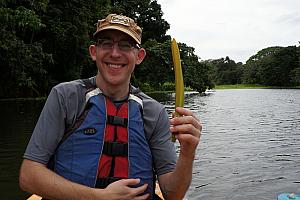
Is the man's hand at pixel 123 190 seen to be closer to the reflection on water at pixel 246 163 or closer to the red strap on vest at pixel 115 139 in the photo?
the red strap on vest at pixel 115 139

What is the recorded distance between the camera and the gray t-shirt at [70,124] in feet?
6.77

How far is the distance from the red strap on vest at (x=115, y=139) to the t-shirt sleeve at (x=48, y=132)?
10.5 inches

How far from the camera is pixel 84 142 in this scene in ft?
7.07

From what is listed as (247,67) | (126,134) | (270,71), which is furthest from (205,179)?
(247,67)

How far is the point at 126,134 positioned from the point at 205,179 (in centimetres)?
523

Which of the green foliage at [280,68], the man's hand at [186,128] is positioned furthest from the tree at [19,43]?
the green foliage at [280,68]

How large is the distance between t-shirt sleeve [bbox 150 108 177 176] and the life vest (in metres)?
0.06

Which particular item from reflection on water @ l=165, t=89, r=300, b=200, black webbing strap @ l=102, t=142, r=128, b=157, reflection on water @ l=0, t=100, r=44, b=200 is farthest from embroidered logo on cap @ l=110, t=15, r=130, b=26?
reflection on water @ l=165, t=89, r=300, b=200

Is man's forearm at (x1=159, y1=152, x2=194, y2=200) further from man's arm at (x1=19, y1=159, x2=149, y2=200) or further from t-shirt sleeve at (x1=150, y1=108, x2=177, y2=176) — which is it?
man's arm at (x1=19, y1=159, x2=149, y2=200)

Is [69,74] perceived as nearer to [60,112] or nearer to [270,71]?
[60,112]

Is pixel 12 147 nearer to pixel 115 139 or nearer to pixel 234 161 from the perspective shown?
pixel 234 161

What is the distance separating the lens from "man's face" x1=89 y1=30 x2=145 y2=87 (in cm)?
222

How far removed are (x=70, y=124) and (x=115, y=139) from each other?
268 mm

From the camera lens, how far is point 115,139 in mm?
2223
